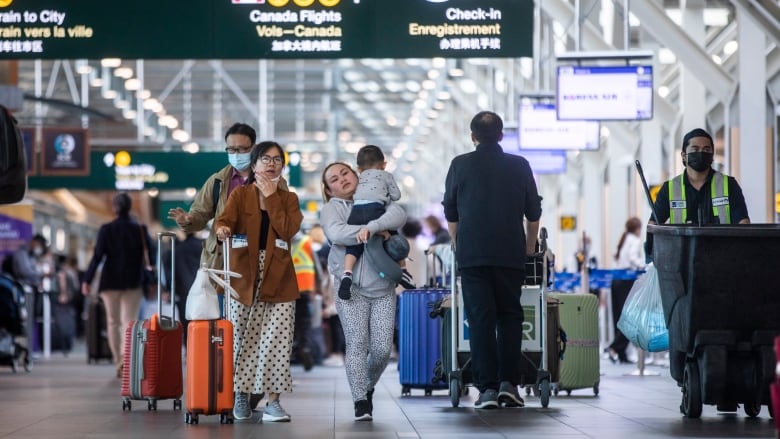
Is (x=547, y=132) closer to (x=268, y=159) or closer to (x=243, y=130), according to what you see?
(x=243, y=130)

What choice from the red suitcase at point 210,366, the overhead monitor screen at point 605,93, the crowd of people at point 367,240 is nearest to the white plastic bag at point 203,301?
the red suitcase at point 210,366

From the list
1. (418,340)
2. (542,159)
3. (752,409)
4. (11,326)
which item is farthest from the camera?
(542,159)

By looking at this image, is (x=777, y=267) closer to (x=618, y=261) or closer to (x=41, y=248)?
(x=618, y=261)

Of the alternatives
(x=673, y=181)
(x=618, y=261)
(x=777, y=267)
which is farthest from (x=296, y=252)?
(x=777, y=267)

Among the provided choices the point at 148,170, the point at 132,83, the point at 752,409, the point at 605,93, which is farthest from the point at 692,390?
the point at 132,83

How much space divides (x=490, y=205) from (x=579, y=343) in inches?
105

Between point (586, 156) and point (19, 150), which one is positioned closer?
point (19, 150)

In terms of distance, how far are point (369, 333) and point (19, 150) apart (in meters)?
2.31

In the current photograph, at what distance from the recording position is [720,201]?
9547mm

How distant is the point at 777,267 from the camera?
8.49 metres

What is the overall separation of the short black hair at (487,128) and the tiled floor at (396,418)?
5.58ft

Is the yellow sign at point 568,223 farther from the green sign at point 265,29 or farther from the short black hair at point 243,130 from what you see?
the short black hair at point 243,130

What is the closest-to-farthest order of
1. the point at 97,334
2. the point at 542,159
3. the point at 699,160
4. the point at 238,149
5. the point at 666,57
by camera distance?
the point at 699,160 < the point at 238,149 < the point at 97,334 < the point at 542,159 < the point at 666,57

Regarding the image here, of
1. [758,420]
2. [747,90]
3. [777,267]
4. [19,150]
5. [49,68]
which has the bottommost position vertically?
[758,420]
